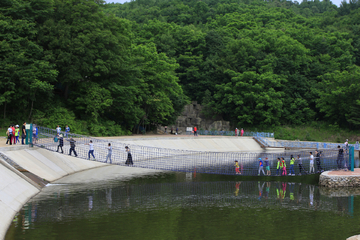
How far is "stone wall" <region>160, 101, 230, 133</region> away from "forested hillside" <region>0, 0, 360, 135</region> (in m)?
1.93

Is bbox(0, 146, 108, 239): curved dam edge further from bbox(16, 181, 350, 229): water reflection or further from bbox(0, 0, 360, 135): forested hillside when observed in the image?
bbox(0, 0, 360, 135): forested hillside

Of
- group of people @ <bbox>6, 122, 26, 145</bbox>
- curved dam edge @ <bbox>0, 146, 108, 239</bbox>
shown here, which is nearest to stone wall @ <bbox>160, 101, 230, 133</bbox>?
curved dam edge @ <bbox>0, 146, 108, 239</bbox>

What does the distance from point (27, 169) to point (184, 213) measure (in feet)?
36.8

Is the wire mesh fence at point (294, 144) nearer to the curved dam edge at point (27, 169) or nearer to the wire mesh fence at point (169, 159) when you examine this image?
the wire mesh fence at point (169, 159)

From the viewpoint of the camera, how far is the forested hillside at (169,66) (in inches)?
1597

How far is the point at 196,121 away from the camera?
74.0 meters

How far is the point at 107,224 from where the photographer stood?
1388 centimetres

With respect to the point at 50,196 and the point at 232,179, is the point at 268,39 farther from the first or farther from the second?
the point at 50,196

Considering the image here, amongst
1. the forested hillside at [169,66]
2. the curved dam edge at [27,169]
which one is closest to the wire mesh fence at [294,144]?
the forested hillside at [169,66]

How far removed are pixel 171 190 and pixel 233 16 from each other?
88.8m

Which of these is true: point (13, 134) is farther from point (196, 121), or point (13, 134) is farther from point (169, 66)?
point (196, 121)

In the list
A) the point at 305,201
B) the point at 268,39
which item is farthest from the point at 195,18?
the point at 305,201

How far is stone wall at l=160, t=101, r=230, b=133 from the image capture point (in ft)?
235

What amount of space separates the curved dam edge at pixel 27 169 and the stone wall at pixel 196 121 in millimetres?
42237
